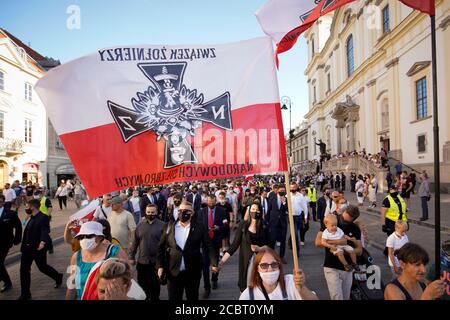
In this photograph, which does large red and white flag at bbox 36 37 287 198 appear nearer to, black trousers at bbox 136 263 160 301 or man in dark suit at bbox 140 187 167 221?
black trousers at bbox 136 263 160 301

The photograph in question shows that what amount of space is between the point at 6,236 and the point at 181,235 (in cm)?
365

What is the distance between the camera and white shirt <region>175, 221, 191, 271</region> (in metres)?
3.91

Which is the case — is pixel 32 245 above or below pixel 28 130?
below

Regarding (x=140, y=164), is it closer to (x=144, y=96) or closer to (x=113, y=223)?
(x=144, y=96)

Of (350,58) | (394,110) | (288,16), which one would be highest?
(350,58)

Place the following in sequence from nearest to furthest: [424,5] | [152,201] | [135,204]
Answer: [424,5]
[135,204]
[152,201]

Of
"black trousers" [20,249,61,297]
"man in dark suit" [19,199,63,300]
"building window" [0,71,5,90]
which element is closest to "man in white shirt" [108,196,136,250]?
"man in dark suit" [19,199,63,300]

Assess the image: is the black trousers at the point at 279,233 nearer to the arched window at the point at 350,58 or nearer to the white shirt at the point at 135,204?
the white shirt at the point at 135,204

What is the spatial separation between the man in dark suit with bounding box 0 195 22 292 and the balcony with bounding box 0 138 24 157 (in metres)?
23.7

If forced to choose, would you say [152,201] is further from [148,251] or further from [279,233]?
[148,251]

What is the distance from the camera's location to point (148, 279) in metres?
4.55

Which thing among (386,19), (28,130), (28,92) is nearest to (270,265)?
(28,130)

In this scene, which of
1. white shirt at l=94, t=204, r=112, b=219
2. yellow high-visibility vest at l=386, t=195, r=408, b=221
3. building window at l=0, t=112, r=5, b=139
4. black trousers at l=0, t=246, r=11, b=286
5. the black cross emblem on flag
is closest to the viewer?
the black cross emblem on flag
